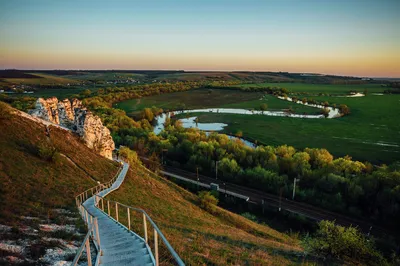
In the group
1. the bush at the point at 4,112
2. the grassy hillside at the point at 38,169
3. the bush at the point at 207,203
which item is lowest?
the bush at the point at 207,203

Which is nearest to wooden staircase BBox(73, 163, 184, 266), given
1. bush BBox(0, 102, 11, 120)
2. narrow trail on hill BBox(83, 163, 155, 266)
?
narrow trail on hill BBox(83, 163, 155, 266)

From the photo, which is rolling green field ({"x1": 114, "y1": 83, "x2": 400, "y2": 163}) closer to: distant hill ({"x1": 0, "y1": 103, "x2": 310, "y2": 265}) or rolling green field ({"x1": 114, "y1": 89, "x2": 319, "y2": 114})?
Result: rolling green field ({"x1": 114, "y1": 89, "x2": 319, "y2": 114})

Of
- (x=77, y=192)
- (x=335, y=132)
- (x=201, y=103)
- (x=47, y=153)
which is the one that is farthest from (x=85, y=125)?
(x=201, y=103)

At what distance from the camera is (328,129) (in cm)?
10431

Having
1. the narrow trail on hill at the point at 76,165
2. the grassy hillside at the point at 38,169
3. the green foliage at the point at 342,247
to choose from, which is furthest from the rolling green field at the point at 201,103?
the green foliage at the point at 342,247

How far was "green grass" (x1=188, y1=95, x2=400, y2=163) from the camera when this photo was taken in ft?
261

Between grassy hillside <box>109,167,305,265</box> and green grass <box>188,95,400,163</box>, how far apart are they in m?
56.1

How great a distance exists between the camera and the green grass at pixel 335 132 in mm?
79625

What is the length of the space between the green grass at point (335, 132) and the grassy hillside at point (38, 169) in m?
66.6

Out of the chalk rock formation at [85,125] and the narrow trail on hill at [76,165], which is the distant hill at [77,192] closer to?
the narrow trail on hill at [76,165]

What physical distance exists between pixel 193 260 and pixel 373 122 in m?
132

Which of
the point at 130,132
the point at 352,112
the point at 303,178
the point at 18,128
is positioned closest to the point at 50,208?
the point at 18,128

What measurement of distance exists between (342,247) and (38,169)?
26.5 metres

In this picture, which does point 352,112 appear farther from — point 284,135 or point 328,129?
point 284,135
